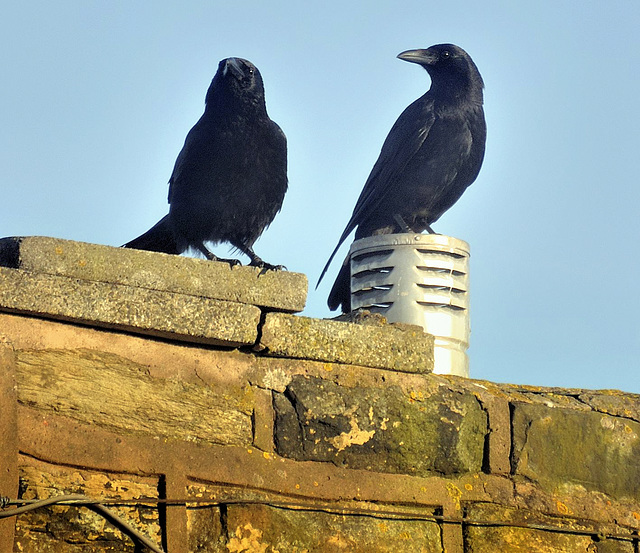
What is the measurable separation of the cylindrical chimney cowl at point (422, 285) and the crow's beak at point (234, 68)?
4.28 feet

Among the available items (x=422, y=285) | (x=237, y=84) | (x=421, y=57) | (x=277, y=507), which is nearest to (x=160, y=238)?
(x=237, y=84)

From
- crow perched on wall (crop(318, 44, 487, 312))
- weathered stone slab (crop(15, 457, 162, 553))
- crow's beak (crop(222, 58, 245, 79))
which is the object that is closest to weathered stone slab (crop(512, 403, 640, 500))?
weathered stone slab (crop(15, 457, 162, 553))

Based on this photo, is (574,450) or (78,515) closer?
(78,515)

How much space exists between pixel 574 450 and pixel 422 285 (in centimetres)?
93

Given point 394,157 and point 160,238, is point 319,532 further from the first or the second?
point 394,157

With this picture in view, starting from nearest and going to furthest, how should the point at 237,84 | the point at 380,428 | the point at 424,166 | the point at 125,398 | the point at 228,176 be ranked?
the point at 125,398
the point at 380,428
the point at 228,176
the point at 237,84
the point at 424,166

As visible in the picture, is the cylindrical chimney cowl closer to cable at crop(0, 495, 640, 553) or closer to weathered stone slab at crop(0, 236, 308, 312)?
cable at crop(0, 495, 640, 553)

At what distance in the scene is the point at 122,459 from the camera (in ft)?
8.95

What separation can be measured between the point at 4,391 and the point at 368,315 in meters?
1.28

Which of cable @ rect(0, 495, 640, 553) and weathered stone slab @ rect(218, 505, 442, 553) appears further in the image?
weathered stone slab @ rect(218, 505, 442, 553)

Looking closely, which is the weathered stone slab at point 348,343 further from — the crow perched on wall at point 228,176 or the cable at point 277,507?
the crow perched on wall at point 228,176

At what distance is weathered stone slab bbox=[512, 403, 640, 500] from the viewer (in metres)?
3.33

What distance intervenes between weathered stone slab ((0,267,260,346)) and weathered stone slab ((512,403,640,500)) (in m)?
1.00

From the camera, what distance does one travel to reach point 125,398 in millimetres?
2803
